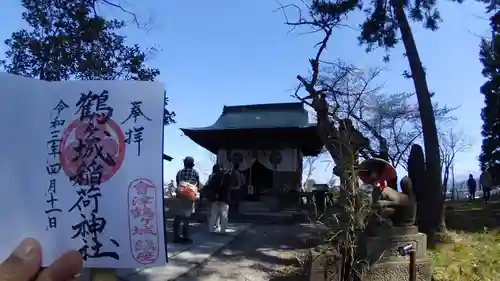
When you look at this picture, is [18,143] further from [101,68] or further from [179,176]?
[101,68]

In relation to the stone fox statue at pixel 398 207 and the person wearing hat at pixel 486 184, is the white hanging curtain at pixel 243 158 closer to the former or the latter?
the stone fox statue at pixel 398 207

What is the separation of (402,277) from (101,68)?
7.06 m

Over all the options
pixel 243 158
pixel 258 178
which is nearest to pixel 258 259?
pixel 243 158

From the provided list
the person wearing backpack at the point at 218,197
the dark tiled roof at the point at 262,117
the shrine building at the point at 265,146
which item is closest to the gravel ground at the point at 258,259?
the person wearing backpack at the point at 218,197

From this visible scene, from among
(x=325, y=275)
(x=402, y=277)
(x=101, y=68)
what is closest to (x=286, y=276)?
(x=325, y=275)

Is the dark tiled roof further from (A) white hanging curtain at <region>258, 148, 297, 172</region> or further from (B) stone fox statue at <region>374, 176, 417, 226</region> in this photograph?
(B) stone fox statue at <region>374, 176, 417, 226</region>

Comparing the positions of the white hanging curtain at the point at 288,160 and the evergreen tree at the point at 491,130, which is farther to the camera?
the evergreen tree at the point at 491,130

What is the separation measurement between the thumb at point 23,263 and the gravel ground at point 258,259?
4499mm

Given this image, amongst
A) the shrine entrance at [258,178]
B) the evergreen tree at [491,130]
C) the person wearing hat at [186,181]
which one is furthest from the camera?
the evergreen tree at [491,130]

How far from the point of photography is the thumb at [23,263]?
49.1 inches

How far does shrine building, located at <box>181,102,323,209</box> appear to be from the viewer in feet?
50.3

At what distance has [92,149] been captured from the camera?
1.83 meters

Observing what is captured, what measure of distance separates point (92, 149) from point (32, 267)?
645mm

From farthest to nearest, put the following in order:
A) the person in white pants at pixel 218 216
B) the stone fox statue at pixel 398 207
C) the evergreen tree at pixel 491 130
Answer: the evergreen tree at pixel 491 130, the person in white pants at pixel 218 216, the stone fox statue at pixel 398 207
